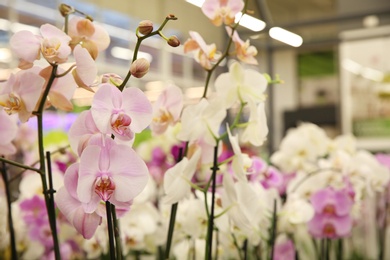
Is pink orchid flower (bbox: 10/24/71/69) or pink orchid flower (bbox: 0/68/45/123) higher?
pink orchid flower (bbox: 10/24/71/69)

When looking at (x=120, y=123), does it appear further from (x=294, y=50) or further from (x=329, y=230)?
(x=294, y=50)

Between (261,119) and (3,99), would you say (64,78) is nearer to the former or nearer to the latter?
(3,99)

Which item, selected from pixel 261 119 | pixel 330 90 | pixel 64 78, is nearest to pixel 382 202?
pixel 261 119

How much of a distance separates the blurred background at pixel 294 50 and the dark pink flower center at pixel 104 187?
0.14m

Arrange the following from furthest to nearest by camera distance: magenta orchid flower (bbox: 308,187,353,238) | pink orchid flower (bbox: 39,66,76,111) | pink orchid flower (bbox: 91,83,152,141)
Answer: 1. magenta orchid flower (bbox: 308,187,353,238)
2. pink orchid flower (bbox: 39,66,76,111)
3. pink orchid flower (bbox: 91,83,152,141)

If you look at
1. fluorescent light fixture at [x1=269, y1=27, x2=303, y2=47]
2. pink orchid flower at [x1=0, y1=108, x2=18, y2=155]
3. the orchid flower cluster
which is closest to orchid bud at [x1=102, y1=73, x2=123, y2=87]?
the orchid flower cluster

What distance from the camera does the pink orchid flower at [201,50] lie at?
A: 0.56 metres

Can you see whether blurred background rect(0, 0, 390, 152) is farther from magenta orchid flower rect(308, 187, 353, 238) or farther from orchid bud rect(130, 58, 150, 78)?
magenta orchid flower rect(308, 187, 353, 238)

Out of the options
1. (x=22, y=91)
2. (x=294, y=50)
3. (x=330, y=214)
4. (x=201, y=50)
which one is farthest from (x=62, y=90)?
(x=294, y=50)

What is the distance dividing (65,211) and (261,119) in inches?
9.6

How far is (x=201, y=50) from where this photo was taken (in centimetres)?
56

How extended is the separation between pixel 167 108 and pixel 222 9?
117 mm

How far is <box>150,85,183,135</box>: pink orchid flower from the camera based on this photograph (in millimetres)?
568

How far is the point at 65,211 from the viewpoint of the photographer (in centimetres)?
41
